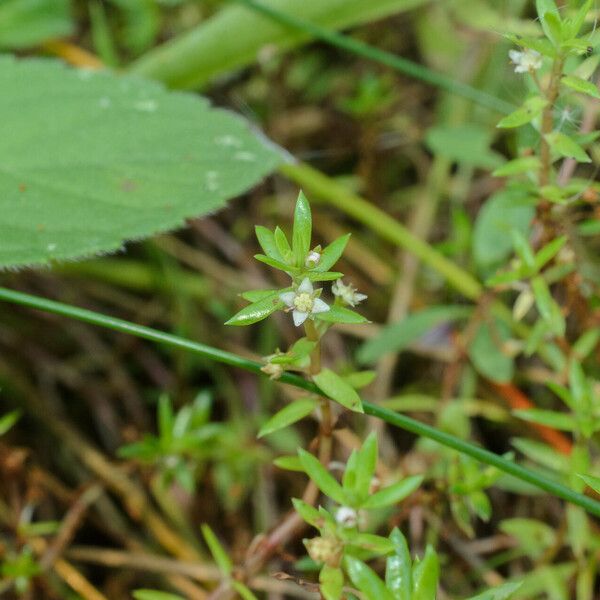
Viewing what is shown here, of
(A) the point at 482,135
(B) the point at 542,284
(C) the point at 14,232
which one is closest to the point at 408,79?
(A) the point at 482,135

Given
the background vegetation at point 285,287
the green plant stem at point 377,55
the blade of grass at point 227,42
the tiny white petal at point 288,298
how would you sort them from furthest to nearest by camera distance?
the blade of grass at point 227,42 < the green plant stem at point 377,55 < the background vegetation at point 285,287 < the tiny white petal at point 288,298

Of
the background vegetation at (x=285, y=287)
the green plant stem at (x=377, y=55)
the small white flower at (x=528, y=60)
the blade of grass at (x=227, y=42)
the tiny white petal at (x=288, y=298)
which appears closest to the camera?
the tiny white petal at (x=288, y=298)

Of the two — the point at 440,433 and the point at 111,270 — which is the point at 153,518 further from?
the point at 440,433

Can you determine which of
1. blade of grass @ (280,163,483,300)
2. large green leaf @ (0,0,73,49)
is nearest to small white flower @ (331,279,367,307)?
blade of grass @ (280,163,483,300)

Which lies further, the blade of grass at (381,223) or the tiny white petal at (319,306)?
the blade of grass at (381,223)

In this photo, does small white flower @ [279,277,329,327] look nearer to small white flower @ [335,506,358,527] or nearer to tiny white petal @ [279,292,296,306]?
tiny white petal @ [279,292,296,306]

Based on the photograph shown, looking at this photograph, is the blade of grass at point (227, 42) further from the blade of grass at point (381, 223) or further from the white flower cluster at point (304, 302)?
the white flower cluster at point (304, 302)

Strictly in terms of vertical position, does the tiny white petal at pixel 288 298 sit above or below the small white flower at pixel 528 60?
below

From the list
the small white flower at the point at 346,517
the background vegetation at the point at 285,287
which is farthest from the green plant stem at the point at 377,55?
the small white flower at the point at 346,517
